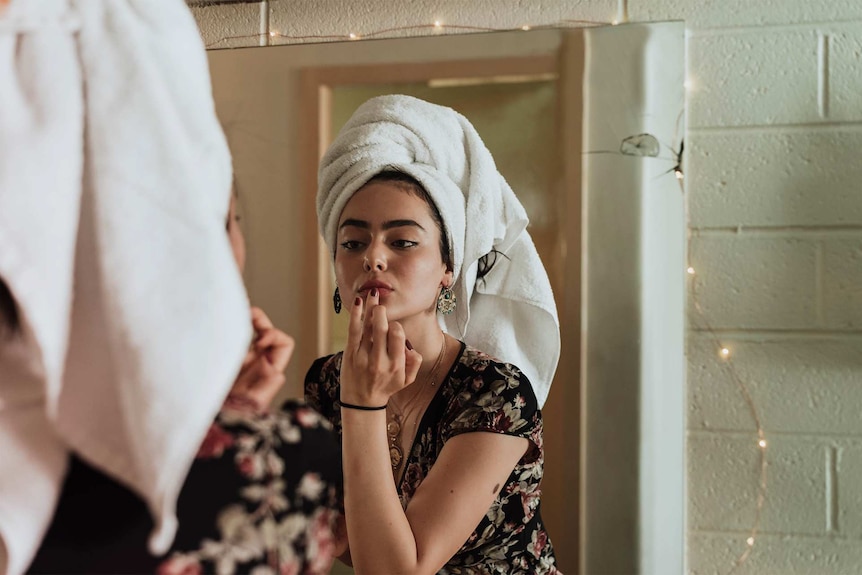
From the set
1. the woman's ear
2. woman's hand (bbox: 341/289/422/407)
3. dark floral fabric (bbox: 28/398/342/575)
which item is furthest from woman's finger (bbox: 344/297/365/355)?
dark floral fabric (bbox: 28/398/342/575)

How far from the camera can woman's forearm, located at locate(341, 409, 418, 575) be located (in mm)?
820

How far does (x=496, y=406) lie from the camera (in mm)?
908

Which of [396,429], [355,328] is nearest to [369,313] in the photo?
[355,328]

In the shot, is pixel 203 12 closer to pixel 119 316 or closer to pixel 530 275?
pixel 530 275

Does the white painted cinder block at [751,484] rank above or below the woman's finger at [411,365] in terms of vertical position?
below

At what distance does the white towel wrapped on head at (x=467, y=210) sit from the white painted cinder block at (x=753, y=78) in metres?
0.30

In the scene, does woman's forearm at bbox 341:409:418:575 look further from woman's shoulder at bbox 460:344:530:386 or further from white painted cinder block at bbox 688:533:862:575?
white painted cinder block at bbox 688:533:862:575

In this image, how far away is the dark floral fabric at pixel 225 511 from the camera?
20.1 inches

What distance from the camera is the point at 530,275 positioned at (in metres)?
0.96

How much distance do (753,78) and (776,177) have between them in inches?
5.2

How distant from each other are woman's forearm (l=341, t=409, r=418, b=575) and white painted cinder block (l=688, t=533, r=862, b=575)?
41 cm

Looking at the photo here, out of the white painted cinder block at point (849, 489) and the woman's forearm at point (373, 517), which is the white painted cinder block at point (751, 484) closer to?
the white painted cinder block at point (849, 489)

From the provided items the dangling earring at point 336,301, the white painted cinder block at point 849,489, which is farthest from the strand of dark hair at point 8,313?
the white painted cinder block at point 849,489

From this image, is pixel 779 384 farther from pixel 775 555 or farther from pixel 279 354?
pixel 279 354
